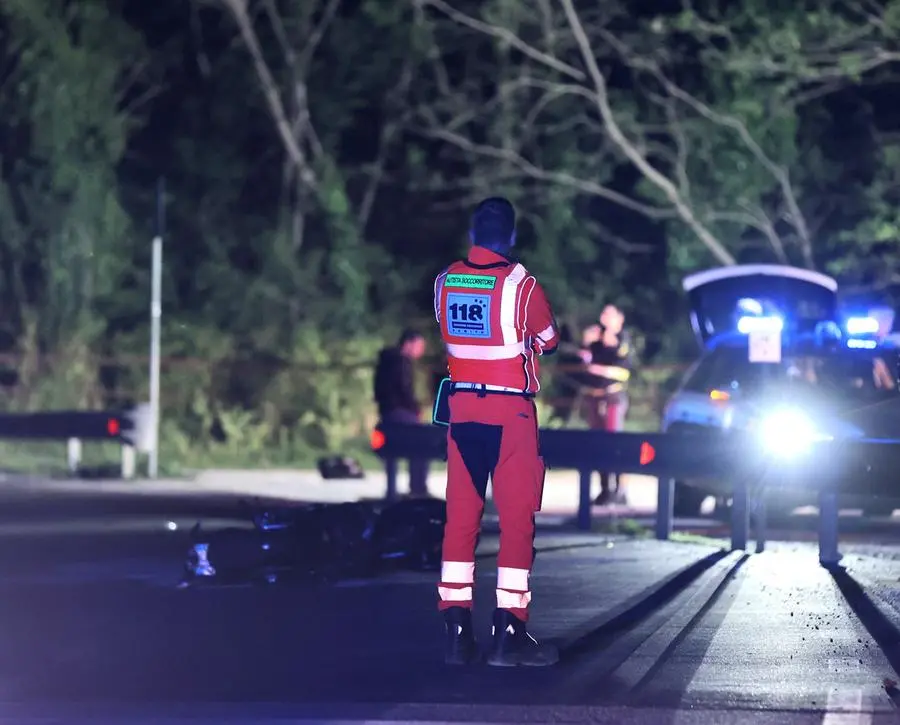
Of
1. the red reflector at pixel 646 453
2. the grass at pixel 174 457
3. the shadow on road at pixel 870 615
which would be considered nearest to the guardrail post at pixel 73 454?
the grass at pixel 174 457

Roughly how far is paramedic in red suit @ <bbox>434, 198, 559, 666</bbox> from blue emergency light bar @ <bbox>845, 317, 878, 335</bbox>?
6.91 m

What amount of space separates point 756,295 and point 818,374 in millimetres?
844

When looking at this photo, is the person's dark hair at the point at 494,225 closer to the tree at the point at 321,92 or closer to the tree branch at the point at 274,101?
the tree at the point at 321,92

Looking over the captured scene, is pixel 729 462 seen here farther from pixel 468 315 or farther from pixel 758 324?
pixel 468 315

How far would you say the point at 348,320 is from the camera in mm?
26812

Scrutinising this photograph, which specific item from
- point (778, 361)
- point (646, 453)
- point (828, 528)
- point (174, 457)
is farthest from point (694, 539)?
point (174, 457)

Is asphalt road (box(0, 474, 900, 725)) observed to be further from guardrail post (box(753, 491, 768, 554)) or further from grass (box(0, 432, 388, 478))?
grass (box(0, 432, 388, 478))

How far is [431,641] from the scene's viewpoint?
8742 mm

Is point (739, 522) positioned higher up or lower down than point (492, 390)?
lower down

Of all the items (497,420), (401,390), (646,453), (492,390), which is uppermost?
(401,390)

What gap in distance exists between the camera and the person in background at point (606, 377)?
17125mm

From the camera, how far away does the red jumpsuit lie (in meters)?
8.00

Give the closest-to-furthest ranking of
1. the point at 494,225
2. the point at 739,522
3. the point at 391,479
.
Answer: the point at 494,225 → the point at 739,522 → the point at 391,479

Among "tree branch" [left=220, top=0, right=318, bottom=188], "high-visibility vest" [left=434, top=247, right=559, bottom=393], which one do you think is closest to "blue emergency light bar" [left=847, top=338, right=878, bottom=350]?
"high-visibility vest" [left=434, top=247, right=559, bottom=393]
